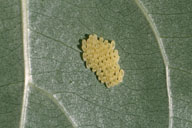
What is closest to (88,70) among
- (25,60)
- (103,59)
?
(103,59)

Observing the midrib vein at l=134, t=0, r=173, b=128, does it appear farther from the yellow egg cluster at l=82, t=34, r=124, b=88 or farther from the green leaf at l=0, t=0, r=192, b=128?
the yellow egg cluster at l=82, t=34, r=124, b=88

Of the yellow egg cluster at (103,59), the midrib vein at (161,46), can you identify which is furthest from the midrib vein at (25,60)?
the midrib vein at (161,46)

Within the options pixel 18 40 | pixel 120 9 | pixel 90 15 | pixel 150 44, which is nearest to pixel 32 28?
pixel 18 40

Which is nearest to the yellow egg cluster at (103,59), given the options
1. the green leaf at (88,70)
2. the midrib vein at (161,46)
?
the green leaf at (88,70)

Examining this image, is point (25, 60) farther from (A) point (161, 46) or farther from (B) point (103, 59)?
(A) point (161, 46)

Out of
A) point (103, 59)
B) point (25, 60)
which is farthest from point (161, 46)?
point (25, 60)

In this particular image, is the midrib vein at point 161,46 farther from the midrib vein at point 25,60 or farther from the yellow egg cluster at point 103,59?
the midrib vein at point 25,60

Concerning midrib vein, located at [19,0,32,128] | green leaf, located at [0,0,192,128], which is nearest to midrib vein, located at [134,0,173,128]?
green leaf, located at [0,0,192,128]
